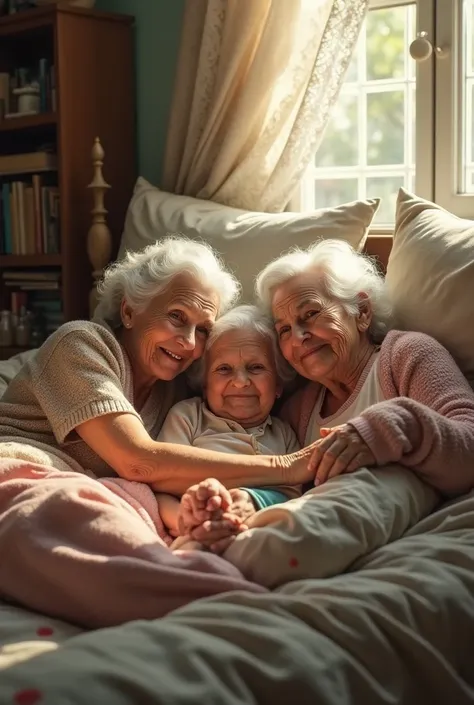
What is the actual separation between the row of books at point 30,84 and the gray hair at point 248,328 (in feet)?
5.33

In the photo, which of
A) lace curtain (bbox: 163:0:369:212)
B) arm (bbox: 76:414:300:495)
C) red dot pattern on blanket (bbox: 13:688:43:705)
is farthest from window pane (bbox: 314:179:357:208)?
red dot pattern on blanket (bbox: 13:688:43:705)

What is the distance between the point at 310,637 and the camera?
44.3 inches

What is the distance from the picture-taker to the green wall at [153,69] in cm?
339

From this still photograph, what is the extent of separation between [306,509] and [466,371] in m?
0.65

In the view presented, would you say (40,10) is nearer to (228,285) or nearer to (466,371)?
(228,285)

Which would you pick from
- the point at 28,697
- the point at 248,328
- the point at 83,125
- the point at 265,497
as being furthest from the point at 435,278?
the point at 83,125

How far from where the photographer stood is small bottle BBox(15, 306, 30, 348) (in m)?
3.53

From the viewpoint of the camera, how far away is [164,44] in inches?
134

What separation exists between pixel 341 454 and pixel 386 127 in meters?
1.75

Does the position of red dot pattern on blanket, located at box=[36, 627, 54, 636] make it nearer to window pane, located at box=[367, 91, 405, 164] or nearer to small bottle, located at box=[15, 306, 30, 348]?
window pane, located at box=[367, 91, 405, 164]

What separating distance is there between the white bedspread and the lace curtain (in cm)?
172

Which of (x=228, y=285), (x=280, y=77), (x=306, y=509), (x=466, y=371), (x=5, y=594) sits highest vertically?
(x=280, y=77)

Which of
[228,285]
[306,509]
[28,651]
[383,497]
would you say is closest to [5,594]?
[28,651]

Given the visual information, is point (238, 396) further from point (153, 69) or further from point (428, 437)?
point (153, 69)
